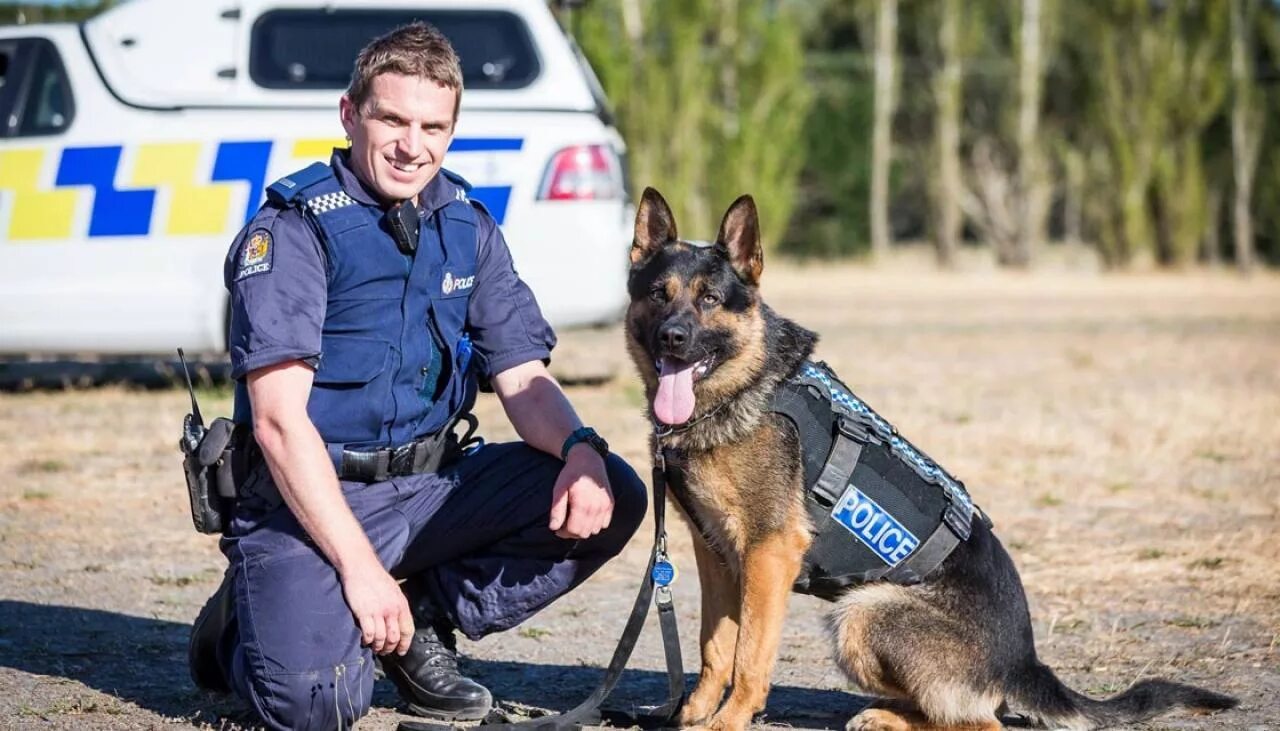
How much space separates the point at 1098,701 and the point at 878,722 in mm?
558

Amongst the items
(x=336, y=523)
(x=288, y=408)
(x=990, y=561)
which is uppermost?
(x=288, y=408)

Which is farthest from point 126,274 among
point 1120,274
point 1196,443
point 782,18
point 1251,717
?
point 1120,274

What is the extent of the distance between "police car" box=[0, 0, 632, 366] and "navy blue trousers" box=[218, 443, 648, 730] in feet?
15.5

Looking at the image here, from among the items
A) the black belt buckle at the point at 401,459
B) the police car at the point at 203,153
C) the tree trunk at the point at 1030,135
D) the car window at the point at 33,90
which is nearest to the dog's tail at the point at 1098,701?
the black belt buckle at the point at 401,459

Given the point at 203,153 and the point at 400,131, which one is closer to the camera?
the point at 400,131

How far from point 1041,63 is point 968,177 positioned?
4.63m

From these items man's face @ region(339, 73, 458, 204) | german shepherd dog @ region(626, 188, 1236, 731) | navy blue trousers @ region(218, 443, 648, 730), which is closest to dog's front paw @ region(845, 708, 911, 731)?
german shepherd dog @ region(626, 188, 1236, 731)

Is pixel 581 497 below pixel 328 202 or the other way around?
below

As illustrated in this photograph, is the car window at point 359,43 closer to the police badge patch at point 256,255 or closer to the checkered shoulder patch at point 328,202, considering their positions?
the checkered shoulder patch at point 328,202

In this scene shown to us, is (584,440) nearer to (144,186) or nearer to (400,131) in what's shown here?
(400,131)

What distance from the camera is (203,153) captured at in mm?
8711

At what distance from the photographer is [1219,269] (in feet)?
91.9

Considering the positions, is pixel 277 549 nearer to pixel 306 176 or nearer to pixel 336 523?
pixel 336 523

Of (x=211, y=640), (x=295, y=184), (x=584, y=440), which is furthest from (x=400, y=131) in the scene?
(x=211, y=640)
